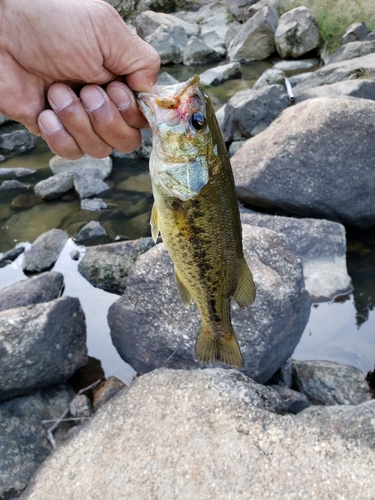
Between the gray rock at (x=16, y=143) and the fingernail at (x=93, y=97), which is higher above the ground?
the fingernail at (x=93, y=97)

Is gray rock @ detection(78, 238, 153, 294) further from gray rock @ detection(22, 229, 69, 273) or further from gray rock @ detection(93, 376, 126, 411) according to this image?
gray rock @ detection(93, 376, 126, 411)

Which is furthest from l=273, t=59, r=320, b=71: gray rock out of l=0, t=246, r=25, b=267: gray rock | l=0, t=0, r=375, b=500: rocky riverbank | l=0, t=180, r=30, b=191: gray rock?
l=0, t=246, r=25, b=267: gray rock

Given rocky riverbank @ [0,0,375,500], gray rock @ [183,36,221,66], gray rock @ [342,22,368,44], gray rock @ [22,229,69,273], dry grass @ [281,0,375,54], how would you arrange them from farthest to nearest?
gray rock @ [183,36,221,66]
dry grass @ [281,0,375,54]
gray rock @ [342,22,368,44]
gray rock @ [22,229,69,273]
rocky riverbank @ [0,0,375,500]

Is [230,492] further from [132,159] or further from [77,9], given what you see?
[132,159]

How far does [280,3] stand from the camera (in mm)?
20219

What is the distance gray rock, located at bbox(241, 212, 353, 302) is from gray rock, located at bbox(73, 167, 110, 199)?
383 cm

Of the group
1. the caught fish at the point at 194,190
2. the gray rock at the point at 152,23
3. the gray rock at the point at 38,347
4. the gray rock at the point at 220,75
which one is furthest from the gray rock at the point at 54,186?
the gray rock at the point at 152,23

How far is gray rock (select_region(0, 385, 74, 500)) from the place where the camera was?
376cm

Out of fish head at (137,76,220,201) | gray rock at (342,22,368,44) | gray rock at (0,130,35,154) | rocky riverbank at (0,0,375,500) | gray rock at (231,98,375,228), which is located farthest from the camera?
gray rock at (342,22,368,44)

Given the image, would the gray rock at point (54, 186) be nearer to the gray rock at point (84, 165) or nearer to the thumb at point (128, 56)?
the gray rock at point (84, 165)

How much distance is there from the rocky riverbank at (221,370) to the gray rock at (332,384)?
0.04ft

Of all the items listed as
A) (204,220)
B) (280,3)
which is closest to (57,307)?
(204,220)

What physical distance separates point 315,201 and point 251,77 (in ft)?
36.0

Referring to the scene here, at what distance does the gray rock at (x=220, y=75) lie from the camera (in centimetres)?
1535
